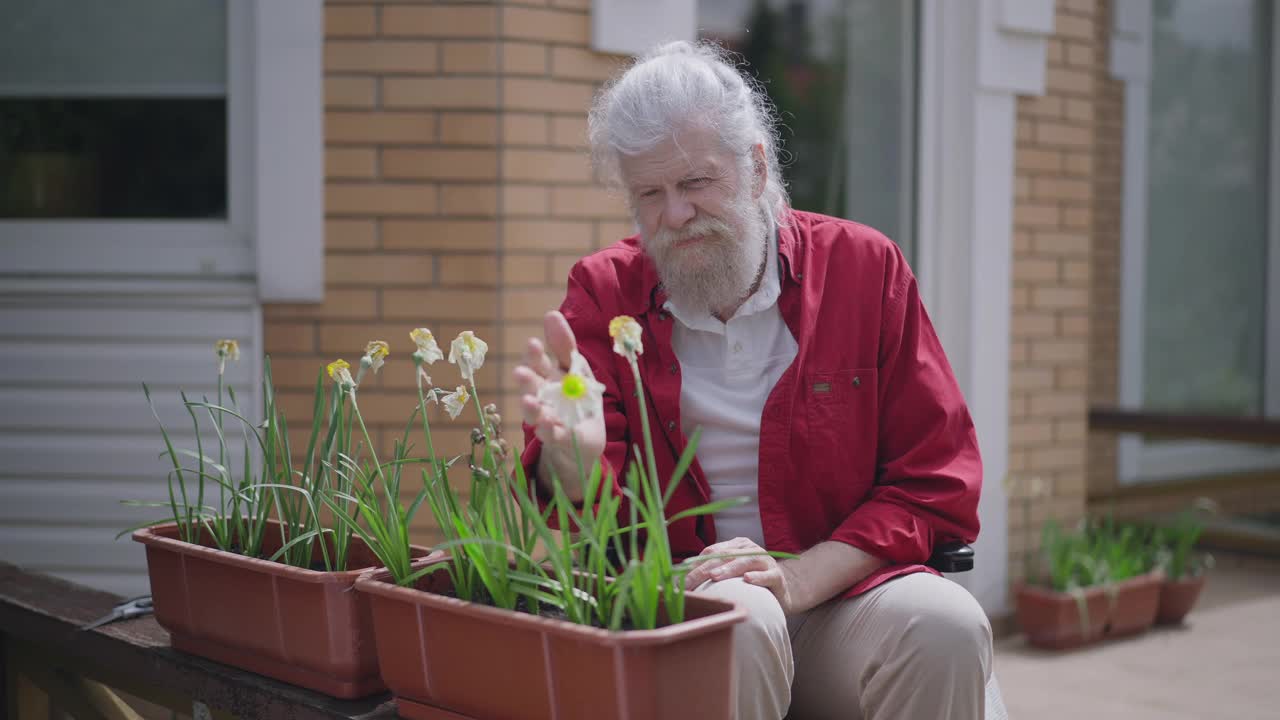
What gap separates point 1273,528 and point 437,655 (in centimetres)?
588

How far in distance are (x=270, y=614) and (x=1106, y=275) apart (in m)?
5.43

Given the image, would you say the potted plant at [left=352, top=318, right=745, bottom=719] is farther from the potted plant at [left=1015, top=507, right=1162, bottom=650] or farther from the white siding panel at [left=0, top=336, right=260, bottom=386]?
the potted plant at [left=1015, top=507, right=1162, bottom=650]

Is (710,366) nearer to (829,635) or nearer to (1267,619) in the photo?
(829,635)

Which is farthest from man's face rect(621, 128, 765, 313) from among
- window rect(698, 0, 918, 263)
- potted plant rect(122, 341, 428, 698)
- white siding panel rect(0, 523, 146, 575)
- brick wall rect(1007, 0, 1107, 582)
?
brick wall rect(1007, 0, 1107, 582)

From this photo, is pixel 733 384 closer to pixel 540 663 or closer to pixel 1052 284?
pixel 540 663

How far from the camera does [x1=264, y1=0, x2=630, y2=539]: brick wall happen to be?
343 centimetres

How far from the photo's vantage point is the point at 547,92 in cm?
349

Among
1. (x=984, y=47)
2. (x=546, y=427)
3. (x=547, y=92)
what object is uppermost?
(x=984, y=47)

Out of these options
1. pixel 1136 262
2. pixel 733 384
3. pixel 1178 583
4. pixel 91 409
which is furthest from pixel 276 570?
pixel 1136 262

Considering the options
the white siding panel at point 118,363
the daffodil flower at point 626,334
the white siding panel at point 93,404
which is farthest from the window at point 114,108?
the daffodil flower at point 626,334

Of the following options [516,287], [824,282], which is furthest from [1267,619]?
[824,282]

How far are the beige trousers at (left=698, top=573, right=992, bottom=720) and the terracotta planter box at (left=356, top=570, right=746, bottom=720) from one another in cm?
20

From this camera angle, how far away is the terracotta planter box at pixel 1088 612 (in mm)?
4320

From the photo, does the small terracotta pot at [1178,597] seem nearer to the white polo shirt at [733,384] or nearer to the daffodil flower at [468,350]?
the white polo shirt at [733,384]
